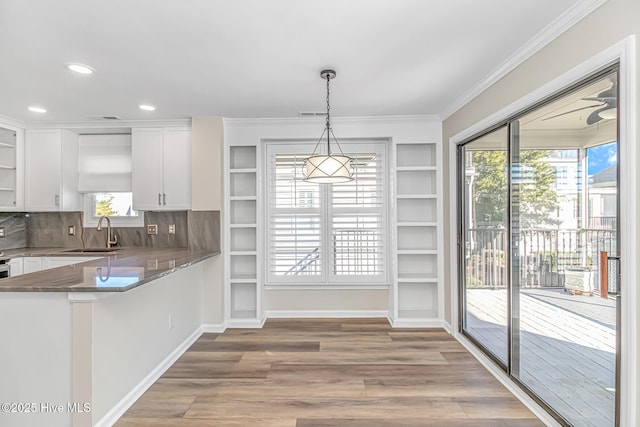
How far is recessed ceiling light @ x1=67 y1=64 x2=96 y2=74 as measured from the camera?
2523 mm

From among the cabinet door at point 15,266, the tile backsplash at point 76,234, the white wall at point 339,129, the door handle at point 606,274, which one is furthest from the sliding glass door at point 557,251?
the cabinet door at point 15,266

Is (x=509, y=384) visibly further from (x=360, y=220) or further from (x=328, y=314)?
(x=360, y=220)

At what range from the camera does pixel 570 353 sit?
2.17 meters

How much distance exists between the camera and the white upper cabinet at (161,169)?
4.02m

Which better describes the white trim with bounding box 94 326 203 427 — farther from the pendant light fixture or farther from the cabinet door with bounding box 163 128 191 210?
the pendant light fixture

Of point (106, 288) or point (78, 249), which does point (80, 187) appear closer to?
point (78, 249)

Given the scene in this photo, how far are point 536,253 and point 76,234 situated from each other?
5078 mm

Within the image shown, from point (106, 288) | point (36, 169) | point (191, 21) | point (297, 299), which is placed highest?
point (191, 21)

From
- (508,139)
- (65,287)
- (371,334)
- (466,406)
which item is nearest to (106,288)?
(65,287)

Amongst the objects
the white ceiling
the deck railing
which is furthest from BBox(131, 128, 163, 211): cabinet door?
the deck railing

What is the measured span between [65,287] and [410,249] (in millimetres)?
3427

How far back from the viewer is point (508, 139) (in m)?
2.68

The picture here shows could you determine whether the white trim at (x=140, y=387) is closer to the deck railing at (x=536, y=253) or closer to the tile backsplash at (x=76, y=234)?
the tile backsplash at (x=76, y=234)

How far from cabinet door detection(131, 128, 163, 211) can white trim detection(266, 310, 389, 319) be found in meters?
2.00
